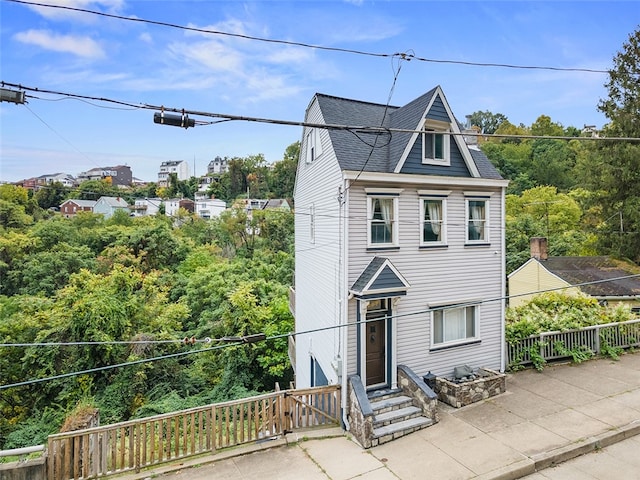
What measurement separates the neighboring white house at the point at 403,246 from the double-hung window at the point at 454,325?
0.10 feet

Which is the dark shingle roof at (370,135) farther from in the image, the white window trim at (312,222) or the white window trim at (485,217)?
the white window trim at (312,222)

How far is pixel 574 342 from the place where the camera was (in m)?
12.8

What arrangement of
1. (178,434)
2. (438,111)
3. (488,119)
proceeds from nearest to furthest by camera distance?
(178,434)
(438,111)
(488,119)

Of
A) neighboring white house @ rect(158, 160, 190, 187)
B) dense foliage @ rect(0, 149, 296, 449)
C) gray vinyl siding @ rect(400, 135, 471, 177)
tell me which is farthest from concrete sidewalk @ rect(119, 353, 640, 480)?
neighboring white house @ rect(158, 160, 190, 187)

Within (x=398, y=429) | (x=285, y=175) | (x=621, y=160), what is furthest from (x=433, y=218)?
(x=285, y=175)

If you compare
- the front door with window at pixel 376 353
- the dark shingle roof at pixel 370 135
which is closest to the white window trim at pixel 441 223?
the dark shingle roof at pixel 370 135

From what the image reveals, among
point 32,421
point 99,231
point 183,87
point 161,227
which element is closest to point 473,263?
point 183,87

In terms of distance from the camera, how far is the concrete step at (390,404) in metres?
9.30

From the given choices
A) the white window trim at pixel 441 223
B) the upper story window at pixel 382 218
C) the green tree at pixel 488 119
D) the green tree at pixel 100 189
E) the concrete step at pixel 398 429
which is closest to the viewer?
the concrete step at pixel 398 429

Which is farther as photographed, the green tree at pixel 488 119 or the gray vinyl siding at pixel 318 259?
the green tree at pixel 488 119

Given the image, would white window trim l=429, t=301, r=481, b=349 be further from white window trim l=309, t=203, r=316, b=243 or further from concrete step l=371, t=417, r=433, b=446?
white window trim l=309, t=203, r=316, b=243

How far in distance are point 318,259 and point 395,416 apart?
16.7ft

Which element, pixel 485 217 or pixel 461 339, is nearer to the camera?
pixel 461 339

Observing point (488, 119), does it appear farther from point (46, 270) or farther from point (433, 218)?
point (46, 270)
